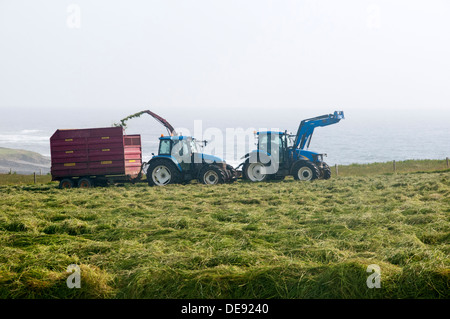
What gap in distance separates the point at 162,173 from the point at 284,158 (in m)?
4.90

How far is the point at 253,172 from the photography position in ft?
65.0

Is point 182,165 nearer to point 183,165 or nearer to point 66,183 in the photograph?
point 183,165

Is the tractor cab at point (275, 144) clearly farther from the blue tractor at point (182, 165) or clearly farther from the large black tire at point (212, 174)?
the large black tire at point (212, 174)

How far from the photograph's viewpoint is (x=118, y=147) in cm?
1916

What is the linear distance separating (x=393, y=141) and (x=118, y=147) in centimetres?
7662

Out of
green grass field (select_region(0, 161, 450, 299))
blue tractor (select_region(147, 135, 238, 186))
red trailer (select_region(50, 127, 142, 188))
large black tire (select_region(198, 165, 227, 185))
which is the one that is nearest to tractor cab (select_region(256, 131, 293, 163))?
blue tractor (select_region(147, 135, 238, 186))

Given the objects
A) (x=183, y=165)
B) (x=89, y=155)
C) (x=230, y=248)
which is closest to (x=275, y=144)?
(x=183, y=165)

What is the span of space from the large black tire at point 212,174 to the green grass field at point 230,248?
19.1ft

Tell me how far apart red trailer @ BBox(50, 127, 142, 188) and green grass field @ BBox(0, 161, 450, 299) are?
20.4 feet

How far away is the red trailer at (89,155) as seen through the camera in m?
19.1

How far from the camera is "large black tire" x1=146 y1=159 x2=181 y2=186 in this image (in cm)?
1895

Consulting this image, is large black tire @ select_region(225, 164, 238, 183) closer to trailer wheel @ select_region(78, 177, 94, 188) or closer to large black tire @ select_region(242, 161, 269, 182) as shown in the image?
large black tire @ select_region(242, 161, 269, 182)
